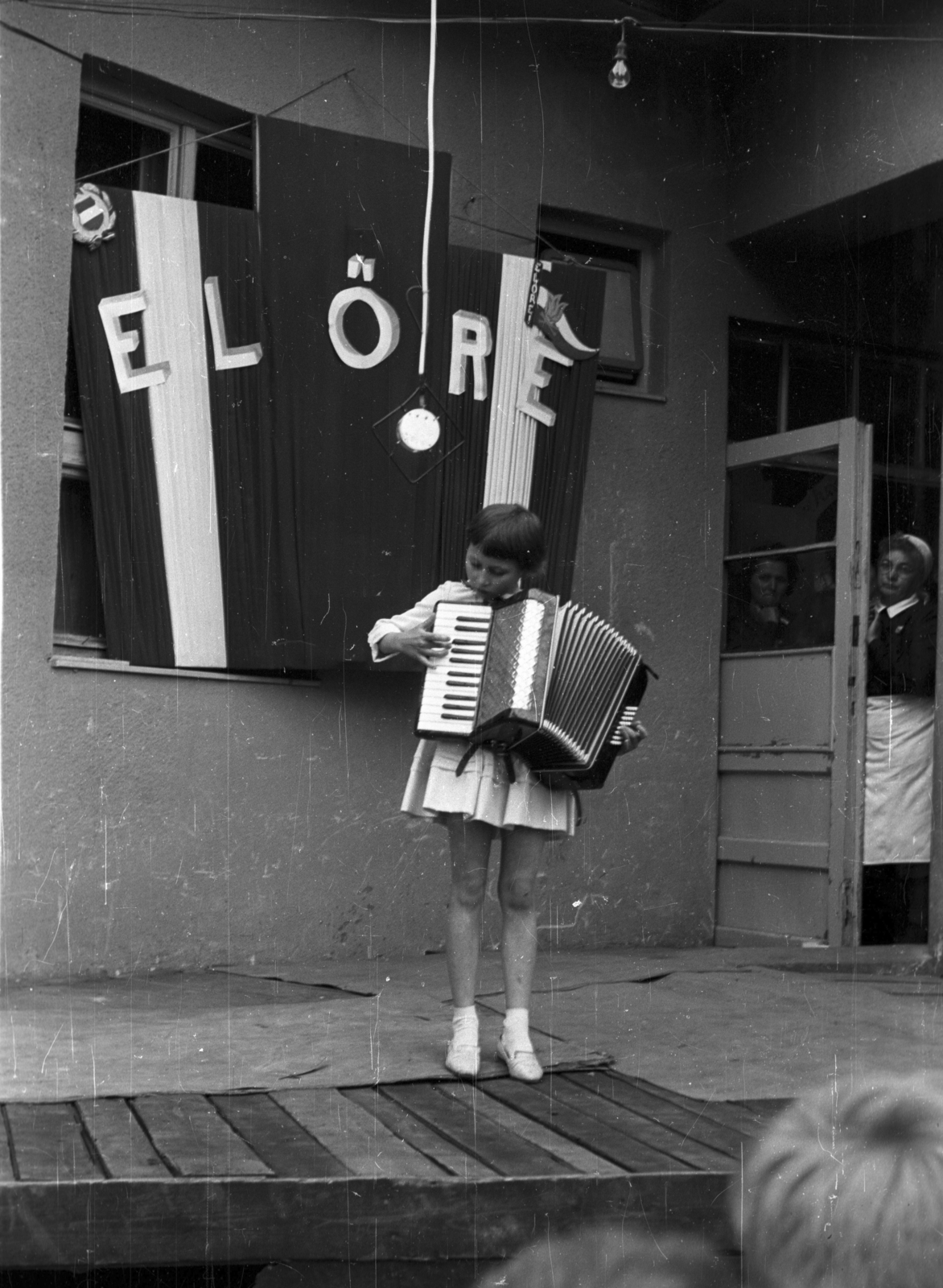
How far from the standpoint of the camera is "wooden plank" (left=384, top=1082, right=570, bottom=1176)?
2.79 meters

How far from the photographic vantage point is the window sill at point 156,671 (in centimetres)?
497

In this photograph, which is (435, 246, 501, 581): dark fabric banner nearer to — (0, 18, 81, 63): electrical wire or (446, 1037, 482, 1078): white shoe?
(0, 18, 81, 63): electrical wire

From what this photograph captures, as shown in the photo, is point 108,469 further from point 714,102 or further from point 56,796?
point 714,102

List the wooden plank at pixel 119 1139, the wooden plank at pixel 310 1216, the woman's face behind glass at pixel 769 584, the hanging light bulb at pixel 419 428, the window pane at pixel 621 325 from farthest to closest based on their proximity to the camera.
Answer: the woman's face behind glass at pixel 769 584 < the window pane at pixel 621 325 < the hanging light bulb at pixel 419 428 < the wooden plank at pixel 119 1139 < the wooden plank at pixel 310 1216

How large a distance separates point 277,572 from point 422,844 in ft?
4.27

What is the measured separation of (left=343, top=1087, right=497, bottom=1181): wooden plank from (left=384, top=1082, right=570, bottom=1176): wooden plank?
2 cm

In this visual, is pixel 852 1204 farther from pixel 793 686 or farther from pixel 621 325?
pixel 621 325

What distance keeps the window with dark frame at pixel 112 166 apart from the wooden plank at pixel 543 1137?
8.11ft

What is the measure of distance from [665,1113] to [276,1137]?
2.88ft

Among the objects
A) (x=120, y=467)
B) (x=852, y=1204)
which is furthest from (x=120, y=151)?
(x=852, y=1204)

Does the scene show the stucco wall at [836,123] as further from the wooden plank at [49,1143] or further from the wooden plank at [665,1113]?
the wooden plank at [49,1143]

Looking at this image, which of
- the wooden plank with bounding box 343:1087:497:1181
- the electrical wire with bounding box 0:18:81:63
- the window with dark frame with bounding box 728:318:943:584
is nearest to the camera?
the wooden plank with bounding box 343:1087:497:1181

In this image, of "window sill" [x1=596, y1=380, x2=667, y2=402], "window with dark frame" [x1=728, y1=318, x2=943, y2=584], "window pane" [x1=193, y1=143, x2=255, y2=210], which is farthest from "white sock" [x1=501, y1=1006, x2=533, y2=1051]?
"window with dark frame" [x1=728, y1=318, x2=943, y2=584]

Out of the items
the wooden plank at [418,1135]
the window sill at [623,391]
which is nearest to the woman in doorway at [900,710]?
the window sill at [623,391]
